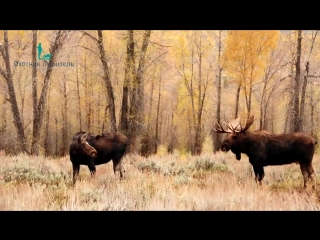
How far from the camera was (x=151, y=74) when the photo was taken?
21.9 m

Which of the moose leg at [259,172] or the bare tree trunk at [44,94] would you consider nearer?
the moose leg at [259,172]

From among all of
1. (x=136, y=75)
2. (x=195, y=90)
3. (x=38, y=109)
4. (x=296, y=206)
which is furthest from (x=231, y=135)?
(x=195, y=90)

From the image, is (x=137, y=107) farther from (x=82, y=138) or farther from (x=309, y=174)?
(x=309, y=174)

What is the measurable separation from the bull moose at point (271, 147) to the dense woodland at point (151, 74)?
435 cm

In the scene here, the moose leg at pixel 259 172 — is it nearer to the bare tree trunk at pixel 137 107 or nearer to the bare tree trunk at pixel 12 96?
the bare tree trunk at pixel 137 107

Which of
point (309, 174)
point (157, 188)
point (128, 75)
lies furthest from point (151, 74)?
point (309, 174)

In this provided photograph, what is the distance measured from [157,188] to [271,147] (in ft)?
9.69

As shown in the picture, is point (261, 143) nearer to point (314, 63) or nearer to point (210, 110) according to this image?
point (314, 63)

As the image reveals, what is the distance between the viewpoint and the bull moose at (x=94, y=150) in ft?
30.0

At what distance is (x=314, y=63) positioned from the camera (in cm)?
1836

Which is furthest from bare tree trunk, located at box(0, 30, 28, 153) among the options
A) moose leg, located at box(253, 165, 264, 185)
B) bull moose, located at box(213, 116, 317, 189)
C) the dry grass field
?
moose leg, located at box(253, 165, 264, 185)

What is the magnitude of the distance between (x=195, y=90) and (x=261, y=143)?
18651 millimetres

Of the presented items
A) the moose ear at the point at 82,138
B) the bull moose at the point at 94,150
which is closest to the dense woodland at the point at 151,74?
the bull moose at the point at 94,150

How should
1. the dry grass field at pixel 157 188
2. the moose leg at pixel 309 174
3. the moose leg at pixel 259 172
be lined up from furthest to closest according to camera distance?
the moose leg at pixel 259 172 < the moose leg at pixel 309 174 < the dry grass field at pixel 157 188
